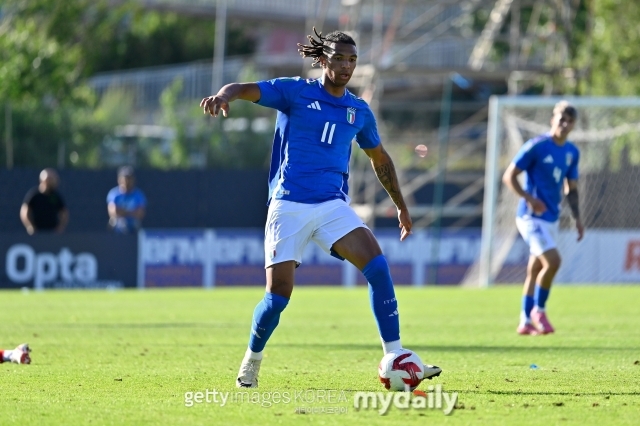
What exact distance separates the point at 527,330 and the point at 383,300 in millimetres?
5339

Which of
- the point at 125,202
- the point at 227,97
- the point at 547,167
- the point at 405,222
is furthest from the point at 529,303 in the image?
the point at 125,202

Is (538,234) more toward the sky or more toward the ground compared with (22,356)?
more toward the sky

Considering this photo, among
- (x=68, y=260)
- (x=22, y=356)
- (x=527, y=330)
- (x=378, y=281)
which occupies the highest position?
(x=378, y=281)

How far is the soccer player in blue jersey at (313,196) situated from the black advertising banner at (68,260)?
647 inches

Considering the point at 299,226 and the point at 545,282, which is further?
the point at 545,282

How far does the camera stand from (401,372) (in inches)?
305

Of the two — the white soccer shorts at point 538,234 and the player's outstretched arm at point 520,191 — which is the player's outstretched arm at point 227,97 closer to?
the player's outstretched arm at point 520,191

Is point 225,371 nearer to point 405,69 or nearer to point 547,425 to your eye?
point 547,425

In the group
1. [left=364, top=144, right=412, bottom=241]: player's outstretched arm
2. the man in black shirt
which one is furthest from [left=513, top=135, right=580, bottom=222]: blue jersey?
the man in black shirt

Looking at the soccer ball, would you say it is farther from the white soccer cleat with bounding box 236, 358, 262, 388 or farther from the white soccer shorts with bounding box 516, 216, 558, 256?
the white soccer shorts with bounding box 516, 216, 558, 256

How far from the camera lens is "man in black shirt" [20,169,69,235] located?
2288 centimetres

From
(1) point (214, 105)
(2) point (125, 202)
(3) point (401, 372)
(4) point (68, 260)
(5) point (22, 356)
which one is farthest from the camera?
(2) point (125, 202)

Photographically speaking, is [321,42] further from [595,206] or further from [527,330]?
[595,206]

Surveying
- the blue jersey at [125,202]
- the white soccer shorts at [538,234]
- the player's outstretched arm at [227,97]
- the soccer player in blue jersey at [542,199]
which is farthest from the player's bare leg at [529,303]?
the blue jersey at [125,202]
